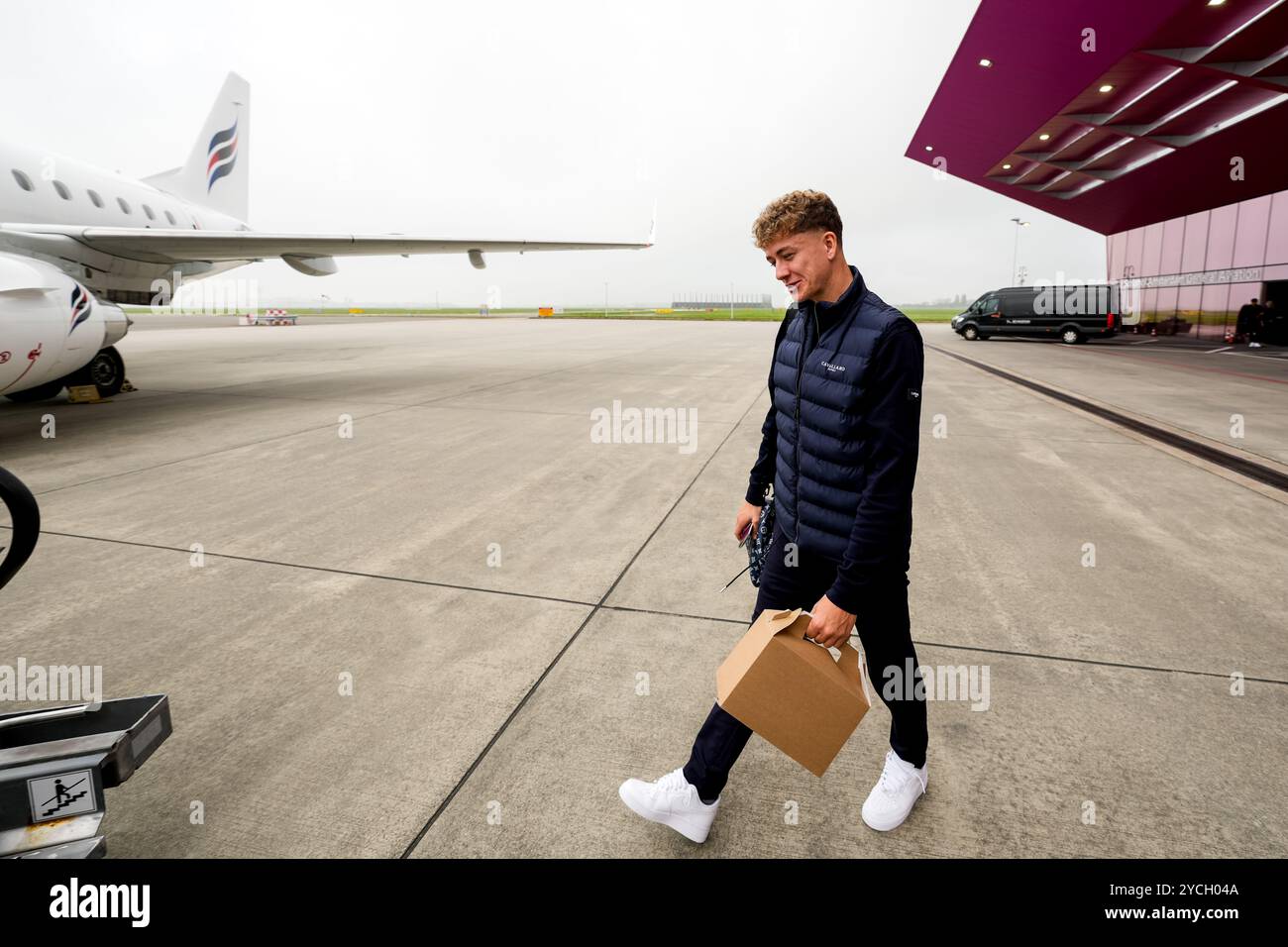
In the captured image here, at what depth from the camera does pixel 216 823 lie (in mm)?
2018

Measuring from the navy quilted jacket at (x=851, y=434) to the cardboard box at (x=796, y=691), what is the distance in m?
0.17

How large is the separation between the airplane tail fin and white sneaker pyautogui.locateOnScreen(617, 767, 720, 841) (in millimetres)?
20444

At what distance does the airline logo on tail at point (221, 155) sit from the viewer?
1669 cm

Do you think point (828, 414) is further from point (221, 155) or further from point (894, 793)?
point (221, 155)

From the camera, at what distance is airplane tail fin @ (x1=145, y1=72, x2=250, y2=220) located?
1636 centimetres

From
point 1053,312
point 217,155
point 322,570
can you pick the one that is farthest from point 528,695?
point 1053,312

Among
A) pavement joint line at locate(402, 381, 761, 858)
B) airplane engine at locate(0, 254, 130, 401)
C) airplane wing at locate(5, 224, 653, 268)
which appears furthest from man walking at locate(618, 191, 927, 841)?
airplane wing at locate(5, 224, 653, 268)

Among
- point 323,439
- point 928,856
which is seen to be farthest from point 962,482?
point 323,439

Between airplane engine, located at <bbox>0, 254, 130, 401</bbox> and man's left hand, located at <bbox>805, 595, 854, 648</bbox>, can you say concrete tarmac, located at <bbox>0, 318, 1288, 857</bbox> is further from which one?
airplane engine, located at <bbox>0, 254, 130, 401</bbox>

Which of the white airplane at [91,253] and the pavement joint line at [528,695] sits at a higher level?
the white airplane at [91,253]

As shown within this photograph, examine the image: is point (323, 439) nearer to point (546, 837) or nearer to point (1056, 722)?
point (546, 837)

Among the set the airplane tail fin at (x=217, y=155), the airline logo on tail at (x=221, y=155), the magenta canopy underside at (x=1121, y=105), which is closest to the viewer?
the magenta canopy underside at (x=1121, y=105)

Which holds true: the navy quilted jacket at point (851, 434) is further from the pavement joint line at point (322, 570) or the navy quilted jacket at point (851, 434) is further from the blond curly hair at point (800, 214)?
the pavement joint line at point (322, 570)

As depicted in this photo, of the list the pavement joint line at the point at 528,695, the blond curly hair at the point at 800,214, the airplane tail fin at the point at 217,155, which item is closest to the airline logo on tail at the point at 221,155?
the airplane tail fin at the point at 217,155
